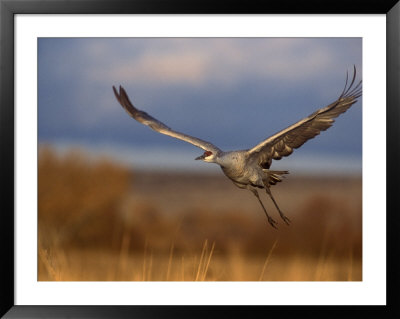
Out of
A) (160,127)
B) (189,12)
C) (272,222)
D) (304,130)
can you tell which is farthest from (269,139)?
(189,12)

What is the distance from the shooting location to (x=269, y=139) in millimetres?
2424

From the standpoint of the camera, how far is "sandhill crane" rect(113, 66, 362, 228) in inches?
95.3

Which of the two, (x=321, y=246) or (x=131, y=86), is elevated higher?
(x=131, y=86)

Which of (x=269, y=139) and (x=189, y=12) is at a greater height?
(x=189, y=12)

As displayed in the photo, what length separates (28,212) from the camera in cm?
240

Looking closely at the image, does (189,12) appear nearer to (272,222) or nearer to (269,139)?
(269,139)

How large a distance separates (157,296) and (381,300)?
1.02 metres

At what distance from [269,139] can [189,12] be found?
685mm

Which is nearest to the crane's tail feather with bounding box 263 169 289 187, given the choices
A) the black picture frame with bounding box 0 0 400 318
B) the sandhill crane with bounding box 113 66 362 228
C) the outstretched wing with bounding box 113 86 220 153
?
the sandhill crane with bounding box 113 66 362 228

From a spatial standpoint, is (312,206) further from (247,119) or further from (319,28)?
(319,28)

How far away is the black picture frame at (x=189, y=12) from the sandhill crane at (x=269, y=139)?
0.22 meters

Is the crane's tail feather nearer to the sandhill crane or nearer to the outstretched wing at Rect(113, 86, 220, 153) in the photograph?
the sandhill crane

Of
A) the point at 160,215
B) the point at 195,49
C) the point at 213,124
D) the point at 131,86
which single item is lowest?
the point at 160,215

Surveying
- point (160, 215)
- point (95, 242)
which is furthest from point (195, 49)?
point (95, 242)
